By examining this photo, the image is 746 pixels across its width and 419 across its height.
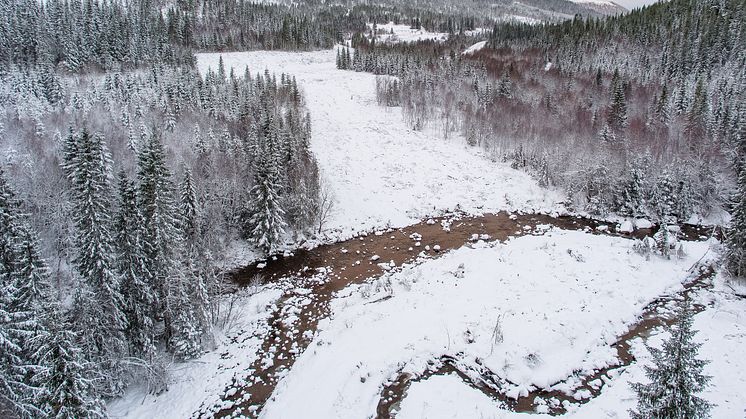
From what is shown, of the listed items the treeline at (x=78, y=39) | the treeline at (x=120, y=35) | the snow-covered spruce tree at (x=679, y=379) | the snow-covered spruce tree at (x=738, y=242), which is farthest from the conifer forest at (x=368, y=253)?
the treeline at (x=120, y=35)

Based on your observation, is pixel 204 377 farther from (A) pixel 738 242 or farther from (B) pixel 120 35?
(B) pixel 120 35

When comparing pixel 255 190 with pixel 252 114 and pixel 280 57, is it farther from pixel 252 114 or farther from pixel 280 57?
pixel 280 57

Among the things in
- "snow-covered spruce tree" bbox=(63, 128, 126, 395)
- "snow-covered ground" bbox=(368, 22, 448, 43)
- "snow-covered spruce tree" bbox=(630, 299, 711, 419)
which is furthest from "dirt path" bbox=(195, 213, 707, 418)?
"snow-covered ground" bbox=(368, 22, 448, 43)

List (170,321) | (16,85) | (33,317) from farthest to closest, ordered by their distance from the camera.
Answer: (16,85)
(170,321)
(33,317)

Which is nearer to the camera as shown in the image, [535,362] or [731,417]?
[731,417]

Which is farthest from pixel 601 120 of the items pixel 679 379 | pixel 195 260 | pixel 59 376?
pixel 59 376

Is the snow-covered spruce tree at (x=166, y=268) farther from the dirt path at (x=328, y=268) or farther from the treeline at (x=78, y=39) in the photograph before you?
the treeline at (x=78, y=39)

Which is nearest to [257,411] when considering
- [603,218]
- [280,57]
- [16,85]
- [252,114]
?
[603,218]
